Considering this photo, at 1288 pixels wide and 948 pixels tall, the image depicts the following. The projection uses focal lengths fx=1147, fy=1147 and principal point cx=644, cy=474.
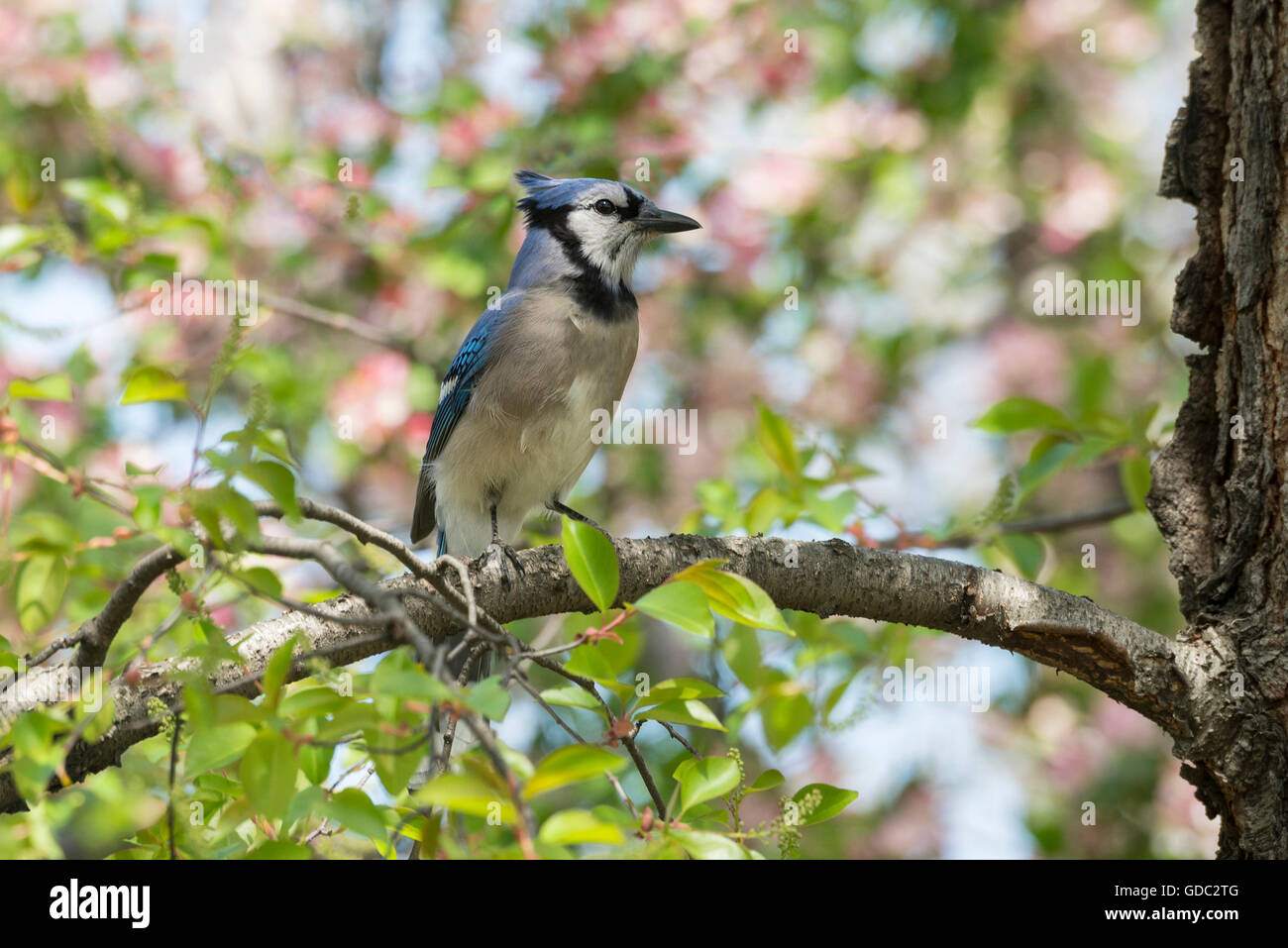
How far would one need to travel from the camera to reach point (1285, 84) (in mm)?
1716

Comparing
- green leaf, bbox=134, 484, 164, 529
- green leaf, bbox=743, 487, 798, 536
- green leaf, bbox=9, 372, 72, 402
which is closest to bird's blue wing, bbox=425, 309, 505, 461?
green leaf, bbox=743, 487, 798, 536

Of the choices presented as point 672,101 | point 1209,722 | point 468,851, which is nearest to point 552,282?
point 672,101

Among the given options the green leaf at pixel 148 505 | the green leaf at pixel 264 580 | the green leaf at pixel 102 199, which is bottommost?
the green leaf at pixel 264 580

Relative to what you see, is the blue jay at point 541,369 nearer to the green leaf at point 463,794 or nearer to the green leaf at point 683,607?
the green leaf at point 683,607

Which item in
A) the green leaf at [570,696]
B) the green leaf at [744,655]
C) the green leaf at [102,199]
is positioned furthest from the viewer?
the green leaf at [102,199]

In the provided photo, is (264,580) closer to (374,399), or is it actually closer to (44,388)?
(44,388)

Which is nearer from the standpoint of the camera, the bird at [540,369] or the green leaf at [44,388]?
the green leaf at [44,388]

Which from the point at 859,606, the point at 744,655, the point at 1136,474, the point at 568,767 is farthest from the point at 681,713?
the point at 1136,474

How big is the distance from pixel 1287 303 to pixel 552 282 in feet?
6.36

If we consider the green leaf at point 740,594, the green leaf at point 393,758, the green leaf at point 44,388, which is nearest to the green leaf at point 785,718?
the green leaf at point 740,594

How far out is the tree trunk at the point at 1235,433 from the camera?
5.57 feet

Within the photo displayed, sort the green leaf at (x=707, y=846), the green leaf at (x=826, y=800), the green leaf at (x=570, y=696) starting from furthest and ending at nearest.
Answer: the green leaf at (x=826, y=800) < the green leaf at (x=570, y=696) < the green leaf at (x=707, y=846)

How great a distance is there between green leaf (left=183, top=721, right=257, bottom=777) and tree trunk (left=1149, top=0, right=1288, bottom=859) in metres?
1.34

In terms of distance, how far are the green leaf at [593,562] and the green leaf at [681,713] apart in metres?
0.13
